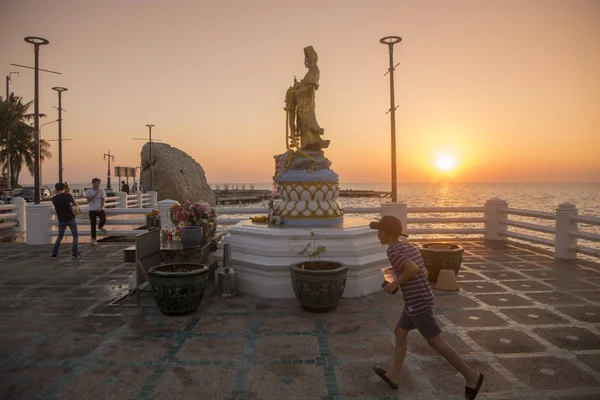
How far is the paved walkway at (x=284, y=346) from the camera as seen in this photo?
14.8ft

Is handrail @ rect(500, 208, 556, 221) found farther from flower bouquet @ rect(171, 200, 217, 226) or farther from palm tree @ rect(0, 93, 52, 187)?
palm tree @ rect(0, 93, 52, 187)

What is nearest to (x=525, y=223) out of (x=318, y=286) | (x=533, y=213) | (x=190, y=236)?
(x=533, y=213)

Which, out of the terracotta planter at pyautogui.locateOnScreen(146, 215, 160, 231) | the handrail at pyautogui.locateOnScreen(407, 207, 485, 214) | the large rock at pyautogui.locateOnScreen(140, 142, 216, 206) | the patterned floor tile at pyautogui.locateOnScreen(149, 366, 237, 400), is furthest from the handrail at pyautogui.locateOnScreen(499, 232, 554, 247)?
the large rock at pyautogui.locateOnScreen(140, 142, 216, 206)

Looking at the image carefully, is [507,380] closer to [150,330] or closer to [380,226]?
[380,226]

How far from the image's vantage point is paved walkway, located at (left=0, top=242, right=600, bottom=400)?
Result: 450cm

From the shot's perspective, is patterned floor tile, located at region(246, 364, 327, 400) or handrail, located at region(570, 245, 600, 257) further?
handrail, located at region(570, 245, 600, 257)

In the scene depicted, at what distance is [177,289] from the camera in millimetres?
6727

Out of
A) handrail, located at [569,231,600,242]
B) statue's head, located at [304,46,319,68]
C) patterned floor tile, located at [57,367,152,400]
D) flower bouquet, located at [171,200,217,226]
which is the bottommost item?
patterned floor tile, located at [57,367,152,400]

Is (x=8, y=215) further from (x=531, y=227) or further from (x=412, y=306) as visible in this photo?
(x=531, y=227)

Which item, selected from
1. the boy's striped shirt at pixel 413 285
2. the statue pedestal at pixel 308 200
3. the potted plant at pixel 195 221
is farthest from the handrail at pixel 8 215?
the boy's striped shirt at pixel 413 285

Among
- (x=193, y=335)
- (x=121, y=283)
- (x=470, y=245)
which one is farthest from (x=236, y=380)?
(x=470, y=245)

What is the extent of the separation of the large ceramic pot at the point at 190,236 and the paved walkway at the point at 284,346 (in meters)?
1.07

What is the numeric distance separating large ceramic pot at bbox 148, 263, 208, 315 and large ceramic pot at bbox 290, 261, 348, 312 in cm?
165

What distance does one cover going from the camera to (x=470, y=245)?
1425 centimetres
